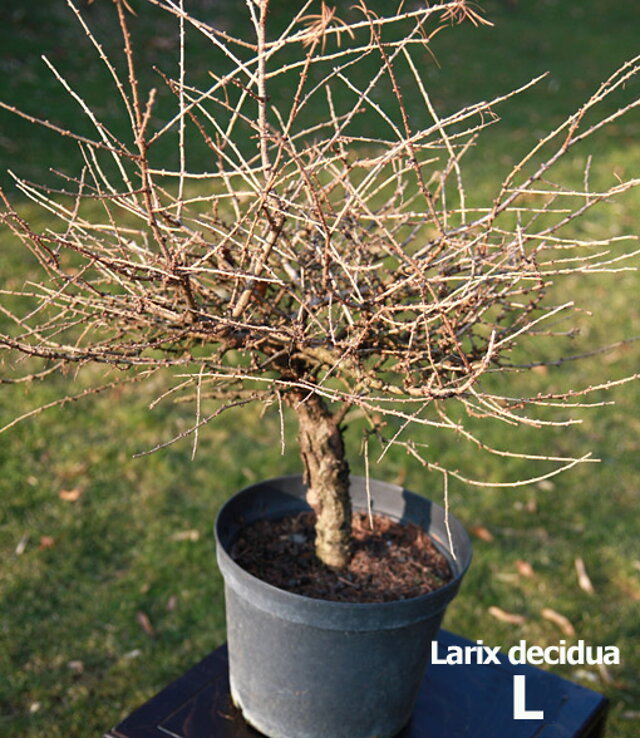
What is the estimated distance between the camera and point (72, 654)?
130 inches

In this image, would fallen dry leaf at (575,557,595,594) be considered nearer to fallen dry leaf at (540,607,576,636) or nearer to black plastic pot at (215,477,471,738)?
fallen dry leaf at (540,607,576,636)

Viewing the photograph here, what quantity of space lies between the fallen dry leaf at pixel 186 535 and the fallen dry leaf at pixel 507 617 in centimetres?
134

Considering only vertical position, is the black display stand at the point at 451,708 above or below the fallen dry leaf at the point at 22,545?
above

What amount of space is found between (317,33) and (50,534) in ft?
9.83

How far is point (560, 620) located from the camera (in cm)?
355

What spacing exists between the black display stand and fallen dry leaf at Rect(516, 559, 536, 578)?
1293 millimetres

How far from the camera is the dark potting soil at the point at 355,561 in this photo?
2260 mm

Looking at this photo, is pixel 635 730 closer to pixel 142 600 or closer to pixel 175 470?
pixel 142 600

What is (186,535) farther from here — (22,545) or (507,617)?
(507,617)

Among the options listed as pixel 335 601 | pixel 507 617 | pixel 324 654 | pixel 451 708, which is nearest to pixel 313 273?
pixel 335 601

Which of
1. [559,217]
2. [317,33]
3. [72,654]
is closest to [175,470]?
[72,654]

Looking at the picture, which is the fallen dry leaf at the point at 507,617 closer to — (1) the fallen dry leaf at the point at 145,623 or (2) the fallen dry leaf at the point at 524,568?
(2) the fallen dry leaf at the point at 524,568

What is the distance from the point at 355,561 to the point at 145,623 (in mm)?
1438

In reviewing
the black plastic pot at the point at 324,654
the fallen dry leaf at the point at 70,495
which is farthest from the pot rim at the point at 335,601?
the fallen dry leaf at the point at 70,495
